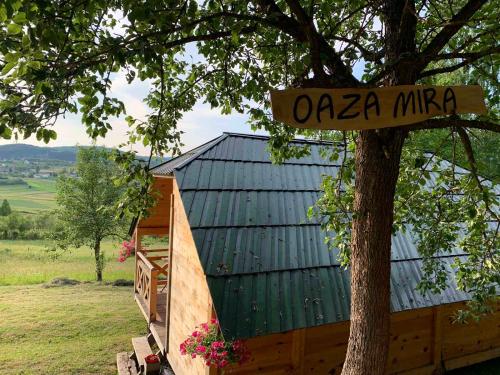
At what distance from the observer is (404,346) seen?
5.44 m

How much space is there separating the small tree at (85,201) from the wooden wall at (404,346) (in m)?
15.1

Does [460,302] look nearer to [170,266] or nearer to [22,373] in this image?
[170,266]

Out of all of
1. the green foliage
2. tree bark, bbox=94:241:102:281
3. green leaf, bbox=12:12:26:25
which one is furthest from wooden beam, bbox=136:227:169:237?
tree bark, bbox=94:241:102:281

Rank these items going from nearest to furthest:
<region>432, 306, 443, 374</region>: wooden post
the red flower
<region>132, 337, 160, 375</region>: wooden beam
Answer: the red flower → <region>432, 306, 443, 374</region>: wooden post → <region>132, 337, 160, 375</region>: wooden beam

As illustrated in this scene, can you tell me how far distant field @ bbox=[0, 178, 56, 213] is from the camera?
58.1 m

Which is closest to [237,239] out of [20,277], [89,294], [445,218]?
[445,218]

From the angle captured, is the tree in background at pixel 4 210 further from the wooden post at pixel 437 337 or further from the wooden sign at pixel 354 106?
the wooden sign at pixel 354 106

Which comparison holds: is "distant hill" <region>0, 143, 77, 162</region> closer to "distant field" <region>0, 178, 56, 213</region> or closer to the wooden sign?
"distant field" <region>0, 178, 56, 213</region>

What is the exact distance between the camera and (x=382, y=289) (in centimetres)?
290

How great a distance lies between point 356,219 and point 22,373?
25.6ft

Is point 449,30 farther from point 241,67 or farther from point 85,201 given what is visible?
point 85,201

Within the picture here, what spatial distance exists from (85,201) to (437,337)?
16986mm

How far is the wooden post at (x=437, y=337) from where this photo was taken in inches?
223

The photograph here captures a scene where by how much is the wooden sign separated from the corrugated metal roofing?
104 inches
